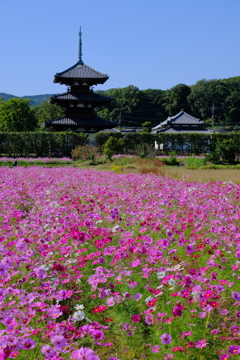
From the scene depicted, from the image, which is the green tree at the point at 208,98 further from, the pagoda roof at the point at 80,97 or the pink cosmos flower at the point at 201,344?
the pink cosmos flower at the point at 201,344

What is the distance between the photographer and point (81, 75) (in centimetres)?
3550

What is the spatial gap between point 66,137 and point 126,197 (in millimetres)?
23071

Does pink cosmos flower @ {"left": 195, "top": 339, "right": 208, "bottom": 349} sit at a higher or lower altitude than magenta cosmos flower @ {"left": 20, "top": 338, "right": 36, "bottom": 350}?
lower

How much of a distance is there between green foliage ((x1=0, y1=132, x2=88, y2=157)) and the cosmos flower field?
2361 cm

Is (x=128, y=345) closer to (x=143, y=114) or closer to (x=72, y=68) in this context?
(x=72, y=68)

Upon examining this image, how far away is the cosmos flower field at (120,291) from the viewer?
274cm

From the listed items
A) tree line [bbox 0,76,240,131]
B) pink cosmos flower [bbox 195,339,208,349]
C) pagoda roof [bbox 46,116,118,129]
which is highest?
tree line [bbox 0,76,240,131]

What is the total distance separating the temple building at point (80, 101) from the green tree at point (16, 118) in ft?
56.8

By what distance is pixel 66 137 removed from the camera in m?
29.8

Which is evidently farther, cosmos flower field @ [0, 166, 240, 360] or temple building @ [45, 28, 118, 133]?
temple building @ [45, 28, 118, 133]

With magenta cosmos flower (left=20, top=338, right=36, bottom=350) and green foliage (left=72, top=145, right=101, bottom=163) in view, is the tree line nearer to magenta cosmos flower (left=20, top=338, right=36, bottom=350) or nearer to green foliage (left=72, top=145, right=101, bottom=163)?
green foliage (left=72, top=145, right=101, bottom=163)

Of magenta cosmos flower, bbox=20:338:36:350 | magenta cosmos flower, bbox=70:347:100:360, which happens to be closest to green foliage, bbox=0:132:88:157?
magenta cosmos flower, bbox=20:338:36:350

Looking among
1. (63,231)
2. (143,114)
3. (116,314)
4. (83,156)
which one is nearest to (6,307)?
(116,314)

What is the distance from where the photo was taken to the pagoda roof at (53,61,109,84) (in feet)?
115
